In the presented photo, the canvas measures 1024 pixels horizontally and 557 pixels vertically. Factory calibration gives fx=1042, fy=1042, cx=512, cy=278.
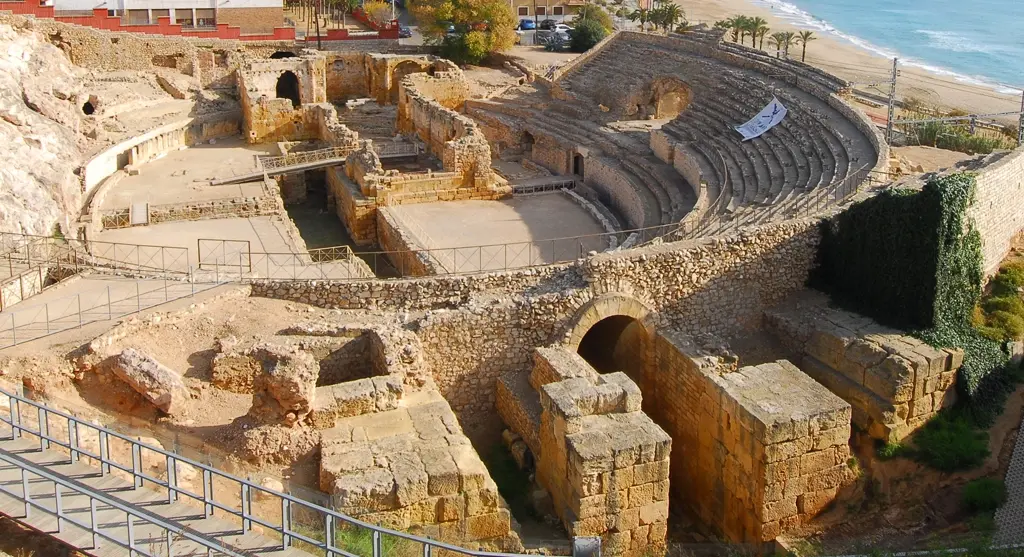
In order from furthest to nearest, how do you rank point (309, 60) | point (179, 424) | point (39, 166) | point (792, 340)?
point (309, 60)
point (39, 166)
point (792, 340)
point (179, 424)

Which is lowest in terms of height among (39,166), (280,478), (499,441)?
(499,441)

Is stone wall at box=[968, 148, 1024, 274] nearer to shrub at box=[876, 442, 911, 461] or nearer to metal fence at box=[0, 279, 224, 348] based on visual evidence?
shrub at box=[876, 442, 911, 461]

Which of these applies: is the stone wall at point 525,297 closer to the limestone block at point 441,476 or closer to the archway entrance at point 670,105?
the limestone block at point 441,476

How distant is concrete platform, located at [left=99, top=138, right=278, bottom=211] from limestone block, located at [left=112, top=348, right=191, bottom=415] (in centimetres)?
1304

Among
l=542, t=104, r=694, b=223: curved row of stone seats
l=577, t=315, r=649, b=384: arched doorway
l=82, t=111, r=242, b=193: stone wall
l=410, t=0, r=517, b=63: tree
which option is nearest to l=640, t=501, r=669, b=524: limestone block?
l=577, t=315, r=649, b=384: arched doorway

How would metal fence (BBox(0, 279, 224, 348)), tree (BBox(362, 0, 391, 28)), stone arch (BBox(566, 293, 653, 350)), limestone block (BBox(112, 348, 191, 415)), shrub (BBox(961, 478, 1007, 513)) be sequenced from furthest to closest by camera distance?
tree (BBox(362, 0, 391, 28)) < stone arch (BBox(566, 293, 653, 350)) < shrub (BBox(961, 478, 1007, 513)) < metal fence (BBox(0, 279, 224, 348)) < limestone block (BBox(112, 348, 191, 415))

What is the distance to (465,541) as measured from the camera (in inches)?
529

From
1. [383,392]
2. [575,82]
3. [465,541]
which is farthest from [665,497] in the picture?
[575,82]

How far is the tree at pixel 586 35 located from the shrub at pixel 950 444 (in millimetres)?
33654

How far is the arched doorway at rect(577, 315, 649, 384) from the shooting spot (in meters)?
19.0

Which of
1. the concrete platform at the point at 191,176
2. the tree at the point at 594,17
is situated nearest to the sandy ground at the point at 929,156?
the concrete platform at the point at 191,176

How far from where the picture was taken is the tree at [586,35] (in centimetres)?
4847

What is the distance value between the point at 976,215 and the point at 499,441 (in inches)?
391

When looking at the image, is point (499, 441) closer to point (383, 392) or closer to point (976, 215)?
point (383, 392)
